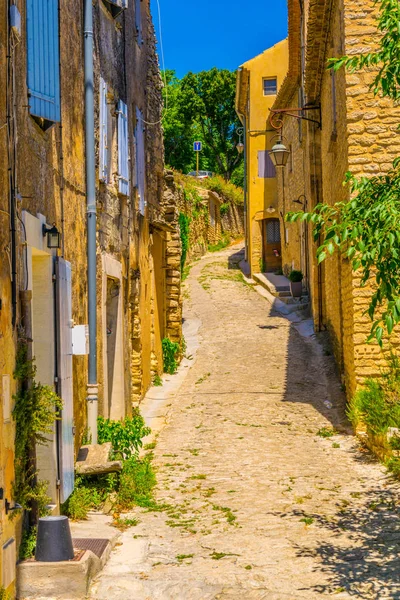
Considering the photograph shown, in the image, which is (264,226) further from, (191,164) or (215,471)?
(215,471)

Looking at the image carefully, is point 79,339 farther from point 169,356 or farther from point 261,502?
point 169,356

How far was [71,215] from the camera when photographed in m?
8.24

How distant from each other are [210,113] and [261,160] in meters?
20.9

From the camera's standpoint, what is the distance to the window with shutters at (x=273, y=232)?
30.8 metres

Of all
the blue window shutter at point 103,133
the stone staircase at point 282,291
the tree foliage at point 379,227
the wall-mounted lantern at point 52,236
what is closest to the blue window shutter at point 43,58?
the wall-mounted lantern at point 52,236

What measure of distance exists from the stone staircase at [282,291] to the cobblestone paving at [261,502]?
5.78m

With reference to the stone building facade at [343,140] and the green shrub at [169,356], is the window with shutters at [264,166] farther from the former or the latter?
the green shrub at [169,356]

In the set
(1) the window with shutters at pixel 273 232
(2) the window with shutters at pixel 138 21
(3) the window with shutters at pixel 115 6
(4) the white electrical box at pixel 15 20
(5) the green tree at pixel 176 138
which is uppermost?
(5) the green tree at pixel 176 138

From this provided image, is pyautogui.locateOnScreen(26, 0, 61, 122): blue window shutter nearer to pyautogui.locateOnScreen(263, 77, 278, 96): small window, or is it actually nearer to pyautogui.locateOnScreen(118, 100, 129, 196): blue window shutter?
pyautogui.locateOnScreen(118, 100, 129, 196): blue window shutter

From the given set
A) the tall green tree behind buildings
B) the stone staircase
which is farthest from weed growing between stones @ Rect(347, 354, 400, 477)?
the tall green tree behind buildings

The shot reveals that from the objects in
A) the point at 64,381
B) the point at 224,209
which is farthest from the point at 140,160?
the point at 224,209

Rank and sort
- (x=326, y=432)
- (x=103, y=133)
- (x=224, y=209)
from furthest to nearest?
1. (x=224, y=209)
2. (x=326, y=432)
3. (x=103, y=133)

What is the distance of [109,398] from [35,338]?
15.7ft

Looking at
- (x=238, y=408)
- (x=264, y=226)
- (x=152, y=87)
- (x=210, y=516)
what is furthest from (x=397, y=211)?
(x=264, y=226)
